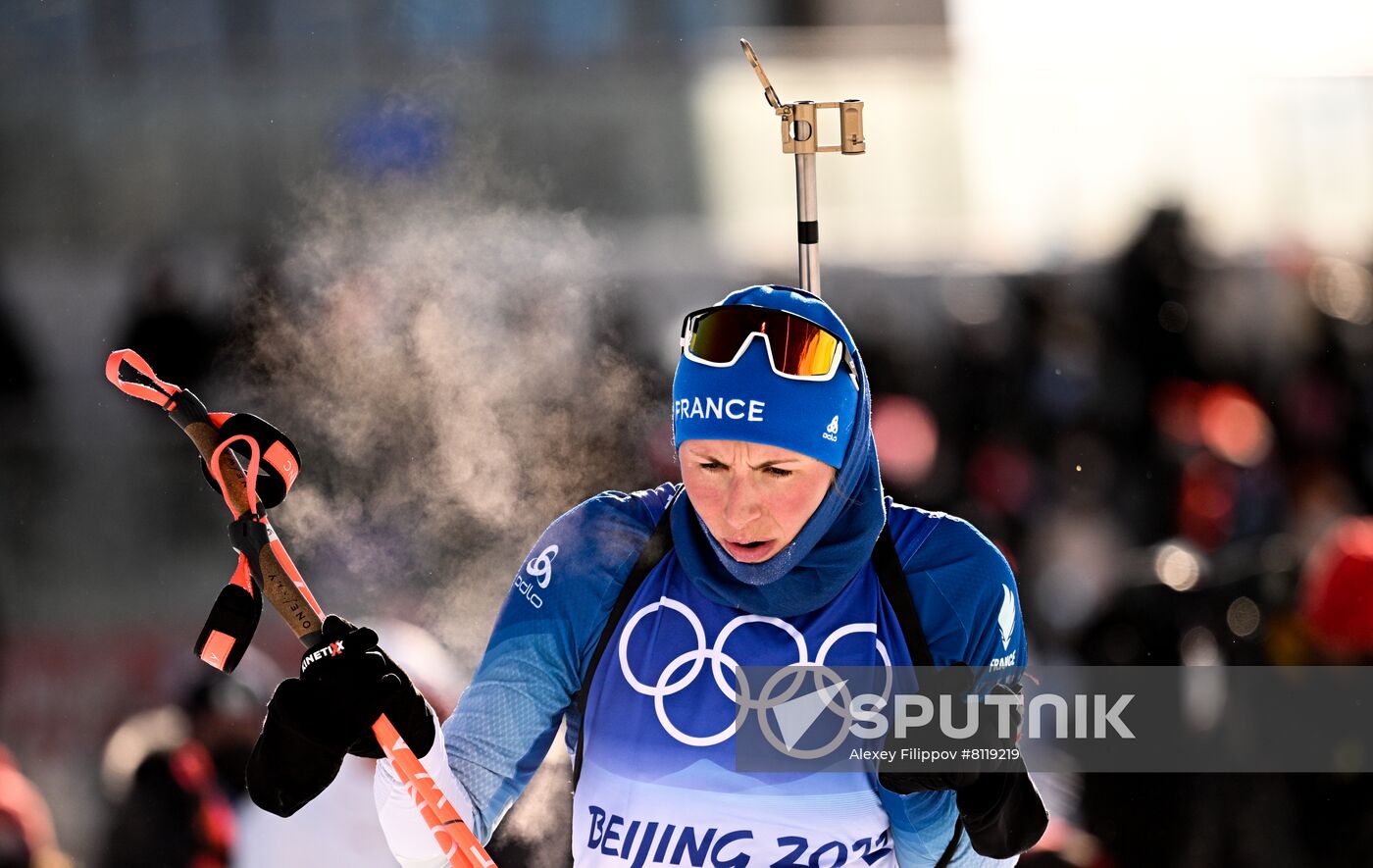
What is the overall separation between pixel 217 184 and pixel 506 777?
5.16m

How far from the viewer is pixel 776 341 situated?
2.86 metres

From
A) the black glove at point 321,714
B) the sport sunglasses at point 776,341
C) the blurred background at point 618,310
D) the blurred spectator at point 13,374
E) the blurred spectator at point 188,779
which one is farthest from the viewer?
the blurred spectator at point 13,374

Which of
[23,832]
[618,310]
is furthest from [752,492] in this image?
[618,310]

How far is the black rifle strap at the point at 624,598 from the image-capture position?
2.92m

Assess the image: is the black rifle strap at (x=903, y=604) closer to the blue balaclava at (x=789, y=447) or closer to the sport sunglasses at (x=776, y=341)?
the blue balaclava at (x=789, y=447)

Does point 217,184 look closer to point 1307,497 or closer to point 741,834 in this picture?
point 1307,497

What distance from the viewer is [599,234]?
24.8 ft

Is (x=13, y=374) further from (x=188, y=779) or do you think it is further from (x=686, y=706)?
(x=686, y=706)

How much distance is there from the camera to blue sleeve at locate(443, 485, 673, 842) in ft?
9.42

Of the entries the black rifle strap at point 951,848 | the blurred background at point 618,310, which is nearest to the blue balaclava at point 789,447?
the black rifle strap at point 951,848

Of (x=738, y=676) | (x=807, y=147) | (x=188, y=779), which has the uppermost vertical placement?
(x=807, y=147)

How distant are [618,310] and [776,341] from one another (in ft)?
11.3

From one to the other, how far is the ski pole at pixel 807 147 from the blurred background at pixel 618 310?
112 centimetres

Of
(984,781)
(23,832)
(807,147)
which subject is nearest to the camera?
(984,781)
